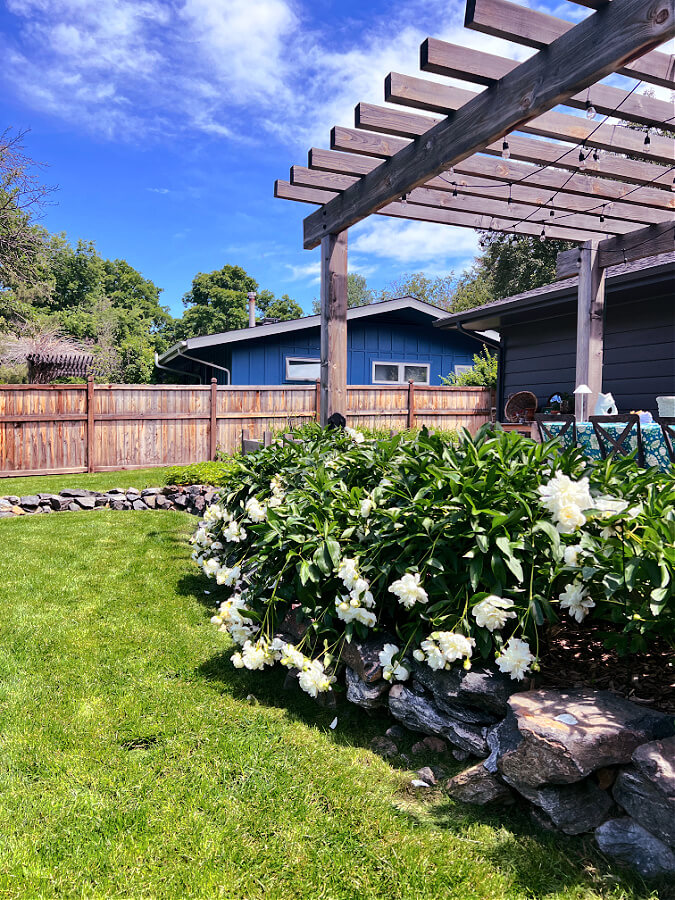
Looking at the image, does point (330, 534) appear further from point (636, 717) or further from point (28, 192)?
point (28, 192)

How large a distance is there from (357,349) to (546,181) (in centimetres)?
1104

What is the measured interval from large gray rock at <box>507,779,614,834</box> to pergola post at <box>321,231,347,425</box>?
3.33 meters

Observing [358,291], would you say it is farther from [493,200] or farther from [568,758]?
[568,758]

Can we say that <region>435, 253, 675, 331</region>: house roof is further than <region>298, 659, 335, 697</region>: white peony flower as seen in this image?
Yes

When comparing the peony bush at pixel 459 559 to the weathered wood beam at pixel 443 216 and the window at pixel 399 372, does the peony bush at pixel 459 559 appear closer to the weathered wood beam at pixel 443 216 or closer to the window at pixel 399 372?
the weathered wood beam at pixel 443 216

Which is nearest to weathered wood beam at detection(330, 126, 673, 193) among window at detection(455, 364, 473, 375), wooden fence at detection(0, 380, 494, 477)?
wooden fence at detection(0, 380, 494, 477)

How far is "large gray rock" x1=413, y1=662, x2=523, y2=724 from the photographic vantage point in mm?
1937

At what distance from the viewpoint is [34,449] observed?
31.8ft

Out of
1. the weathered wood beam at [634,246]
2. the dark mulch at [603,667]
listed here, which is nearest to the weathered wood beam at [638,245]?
the weathered wood beam at [634,246]

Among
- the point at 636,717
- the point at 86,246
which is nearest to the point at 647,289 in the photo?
the point at 636,717

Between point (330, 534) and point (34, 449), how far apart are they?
874cm

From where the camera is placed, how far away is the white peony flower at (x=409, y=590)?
2047mm

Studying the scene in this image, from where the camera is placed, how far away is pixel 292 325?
14.1 meters

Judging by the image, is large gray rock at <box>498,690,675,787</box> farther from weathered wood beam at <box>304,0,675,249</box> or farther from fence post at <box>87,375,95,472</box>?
fence post at <box>87,375,95,472</box>
